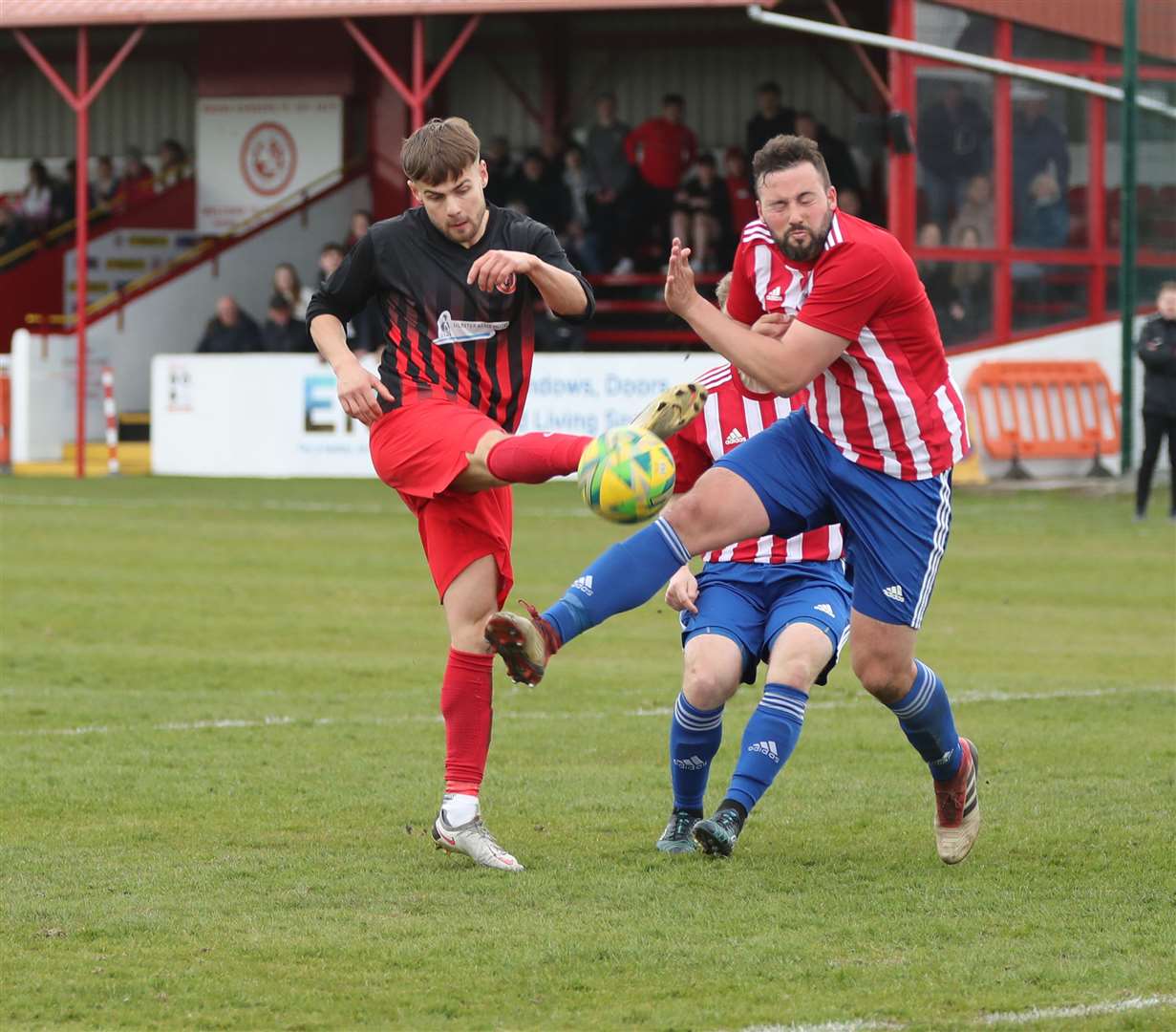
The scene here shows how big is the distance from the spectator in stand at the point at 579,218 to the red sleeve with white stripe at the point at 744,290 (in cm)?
1927

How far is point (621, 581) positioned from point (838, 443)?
29.8 inches

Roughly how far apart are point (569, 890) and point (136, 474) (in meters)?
19.4

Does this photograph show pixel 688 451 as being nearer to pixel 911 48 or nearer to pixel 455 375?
pixel 455 375

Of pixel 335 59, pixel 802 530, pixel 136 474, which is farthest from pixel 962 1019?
pixel 335 59

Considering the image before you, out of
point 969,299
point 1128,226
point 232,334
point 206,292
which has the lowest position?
point 232,334

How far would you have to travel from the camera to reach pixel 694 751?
622cm

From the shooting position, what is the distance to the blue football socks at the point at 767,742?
19.9ft

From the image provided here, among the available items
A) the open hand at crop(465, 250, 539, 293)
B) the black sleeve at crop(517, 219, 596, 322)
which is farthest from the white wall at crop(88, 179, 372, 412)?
the open hand at crop(465, 250, 539, 293)

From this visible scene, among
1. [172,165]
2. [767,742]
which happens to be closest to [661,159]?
[172,165]

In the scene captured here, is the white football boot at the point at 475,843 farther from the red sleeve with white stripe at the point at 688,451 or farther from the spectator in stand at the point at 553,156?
the spectator in stand at the point at 553,156

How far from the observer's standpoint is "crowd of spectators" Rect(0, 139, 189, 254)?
31.0m

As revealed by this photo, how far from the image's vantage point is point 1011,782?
735 cm

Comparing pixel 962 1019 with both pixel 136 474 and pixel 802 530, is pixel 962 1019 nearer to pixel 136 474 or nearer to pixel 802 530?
pixel 802 530

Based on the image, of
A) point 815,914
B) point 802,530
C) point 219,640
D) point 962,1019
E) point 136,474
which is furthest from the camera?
point 136,474
